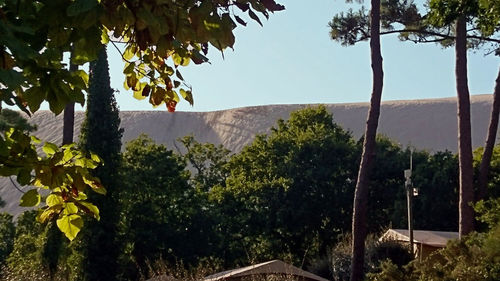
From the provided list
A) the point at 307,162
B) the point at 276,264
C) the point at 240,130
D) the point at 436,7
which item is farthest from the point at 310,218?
the point at 240,130

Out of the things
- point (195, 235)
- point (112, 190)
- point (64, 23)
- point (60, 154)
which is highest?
point (64, 23)

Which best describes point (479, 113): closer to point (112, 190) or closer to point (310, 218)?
point (310, 218)

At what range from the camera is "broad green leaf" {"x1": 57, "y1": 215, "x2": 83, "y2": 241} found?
4703 mm

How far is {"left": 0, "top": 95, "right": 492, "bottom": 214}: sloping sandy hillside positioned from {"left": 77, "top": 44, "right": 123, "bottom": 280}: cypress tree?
67.6 meters

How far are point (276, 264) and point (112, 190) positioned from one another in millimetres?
12135

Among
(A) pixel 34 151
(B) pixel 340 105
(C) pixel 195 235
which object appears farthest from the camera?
(B) pixel 340 105

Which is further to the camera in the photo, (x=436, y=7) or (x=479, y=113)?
(x=479, y=113)

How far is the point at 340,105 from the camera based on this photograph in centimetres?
11044

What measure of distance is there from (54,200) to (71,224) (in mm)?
203

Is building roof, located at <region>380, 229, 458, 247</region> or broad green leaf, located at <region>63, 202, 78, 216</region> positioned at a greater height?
broad green leaf, located at <region>63, 202, 78, 216</region>

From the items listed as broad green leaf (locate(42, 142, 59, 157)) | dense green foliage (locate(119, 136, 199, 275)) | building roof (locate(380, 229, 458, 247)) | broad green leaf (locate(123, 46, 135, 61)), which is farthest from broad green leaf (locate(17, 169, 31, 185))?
dense green foliage (locate(119, 136, 199, 275))

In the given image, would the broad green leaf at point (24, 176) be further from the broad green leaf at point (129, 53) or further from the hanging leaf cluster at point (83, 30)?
the broad green leaf at point (129, 53)

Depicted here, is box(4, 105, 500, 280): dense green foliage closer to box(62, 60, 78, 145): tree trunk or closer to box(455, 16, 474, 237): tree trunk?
box(62, 60, 78, 145): tree trunk

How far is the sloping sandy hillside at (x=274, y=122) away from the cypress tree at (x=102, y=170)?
67612mm
